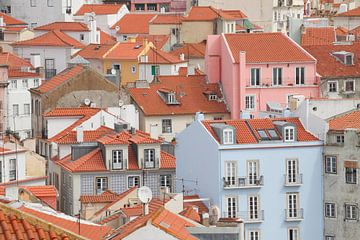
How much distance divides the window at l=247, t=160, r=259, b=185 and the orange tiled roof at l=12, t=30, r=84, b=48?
45.7 metres

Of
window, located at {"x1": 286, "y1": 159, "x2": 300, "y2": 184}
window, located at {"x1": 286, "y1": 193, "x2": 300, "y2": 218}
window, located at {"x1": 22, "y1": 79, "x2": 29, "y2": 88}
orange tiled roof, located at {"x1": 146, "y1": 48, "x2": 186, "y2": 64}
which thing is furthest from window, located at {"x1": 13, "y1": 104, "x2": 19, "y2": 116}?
window, located at {"x1": 286, "y1": 193, "x2": 300, "y2": 218}

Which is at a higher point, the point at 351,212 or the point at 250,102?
the point at 250,102

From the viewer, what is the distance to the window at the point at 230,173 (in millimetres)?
49281

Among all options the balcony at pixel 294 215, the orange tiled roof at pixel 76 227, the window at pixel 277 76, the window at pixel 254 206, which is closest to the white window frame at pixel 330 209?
the balcony at pixel 294 215

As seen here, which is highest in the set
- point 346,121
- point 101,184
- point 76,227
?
point 346,121

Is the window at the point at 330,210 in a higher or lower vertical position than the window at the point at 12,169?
lower

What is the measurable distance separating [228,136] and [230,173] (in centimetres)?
120

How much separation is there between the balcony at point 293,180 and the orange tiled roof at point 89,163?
8.12 metres

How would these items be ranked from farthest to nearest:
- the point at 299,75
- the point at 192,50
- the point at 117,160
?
the point at 192,50
the point at 299,75
the point at 117,160

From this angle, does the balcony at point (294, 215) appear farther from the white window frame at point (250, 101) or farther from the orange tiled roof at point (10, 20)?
the orange tiled roof at point (10, 20)

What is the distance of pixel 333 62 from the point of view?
7281 centimetres

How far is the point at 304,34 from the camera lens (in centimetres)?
8400

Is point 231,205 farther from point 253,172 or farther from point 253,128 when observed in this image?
point 253,128

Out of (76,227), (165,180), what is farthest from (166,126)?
(76,227)
